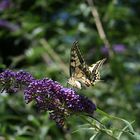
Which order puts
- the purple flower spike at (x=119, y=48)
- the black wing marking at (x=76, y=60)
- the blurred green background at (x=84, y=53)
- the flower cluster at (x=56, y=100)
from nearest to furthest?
the flower cluster at (x=56, y=100), the black wing marking at (x=76, y=60), the blurred green background at (x=84, y=53), the purple flower spike at (x=119, y=48)

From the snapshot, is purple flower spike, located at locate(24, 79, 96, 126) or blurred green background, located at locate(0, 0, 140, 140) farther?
blurred green background, located at locate(0, 0, 140, 140)

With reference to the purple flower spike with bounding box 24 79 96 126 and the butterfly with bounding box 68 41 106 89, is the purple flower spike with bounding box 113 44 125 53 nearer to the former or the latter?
the butterfly with bounding box 68 41 106 89

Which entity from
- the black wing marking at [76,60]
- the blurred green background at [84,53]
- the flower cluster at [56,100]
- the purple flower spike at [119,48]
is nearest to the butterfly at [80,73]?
the black wing marking at [76,60]

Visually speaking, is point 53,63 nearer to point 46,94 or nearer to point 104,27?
point 104,27

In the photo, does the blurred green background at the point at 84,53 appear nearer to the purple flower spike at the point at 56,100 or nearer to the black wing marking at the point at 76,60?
the black wing marking at the point at 76,60

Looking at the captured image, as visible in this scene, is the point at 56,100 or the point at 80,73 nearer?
the point at 56,100

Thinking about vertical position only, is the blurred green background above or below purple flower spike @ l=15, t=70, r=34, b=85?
above

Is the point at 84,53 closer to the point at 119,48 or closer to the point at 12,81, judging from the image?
the point at 119,48

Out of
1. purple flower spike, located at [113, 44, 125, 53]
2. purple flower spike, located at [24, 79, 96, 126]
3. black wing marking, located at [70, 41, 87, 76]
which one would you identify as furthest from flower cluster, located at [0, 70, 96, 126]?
purple flower spike, located at [113, 44, 125, 53]

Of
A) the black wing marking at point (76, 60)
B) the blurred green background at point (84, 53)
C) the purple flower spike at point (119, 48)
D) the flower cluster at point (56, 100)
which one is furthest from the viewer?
the purple flower spike at point (119, 48)

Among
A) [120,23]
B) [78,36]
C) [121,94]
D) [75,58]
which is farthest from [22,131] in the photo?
[120,23]

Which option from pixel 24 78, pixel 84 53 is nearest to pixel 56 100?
pixel 24 78
